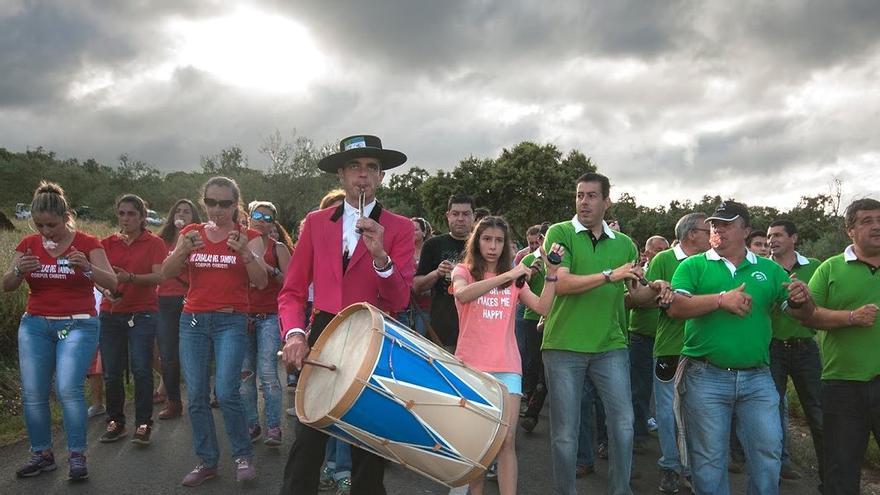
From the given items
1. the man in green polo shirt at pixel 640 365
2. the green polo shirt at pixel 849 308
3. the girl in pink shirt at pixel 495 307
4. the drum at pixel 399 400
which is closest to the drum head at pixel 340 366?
the drum at pixel 399 400

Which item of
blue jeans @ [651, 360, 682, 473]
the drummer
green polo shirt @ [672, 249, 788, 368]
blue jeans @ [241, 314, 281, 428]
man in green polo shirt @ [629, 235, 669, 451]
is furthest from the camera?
man in green polo shirt @ [629, 235, 669, 451]

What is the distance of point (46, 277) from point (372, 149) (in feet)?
10.4

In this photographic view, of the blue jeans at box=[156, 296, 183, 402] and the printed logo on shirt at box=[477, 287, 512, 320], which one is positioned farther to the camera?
A: the blue jeans at box=[156, 296, 183, 402]

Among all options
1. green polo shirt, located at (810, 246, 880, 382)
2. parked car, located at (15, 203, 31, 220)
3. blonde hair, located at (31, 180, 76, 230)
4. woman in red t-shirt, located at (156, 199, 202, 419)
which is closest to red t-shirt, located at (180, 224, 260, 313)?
blonde hair, located at (31, 180, 76, 230)

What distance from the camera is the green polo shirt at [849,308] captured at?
13.4ft

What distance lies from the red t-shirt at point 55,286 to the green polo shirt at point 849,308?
5.51 meters

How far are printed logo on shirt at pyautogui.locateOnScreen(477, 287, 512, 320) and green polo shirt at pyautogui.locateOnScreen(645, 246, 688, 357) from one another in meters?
1.71

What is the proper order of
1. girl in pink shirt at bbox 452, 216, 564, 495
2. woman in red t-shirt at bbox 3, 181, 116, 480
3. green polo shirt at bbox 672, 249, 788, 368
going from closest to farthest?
1. green polo shirt at bbox 672, 249, 788, 368
2. girl in pink shirt at bbox 452, 216, 564, 495
3. woman in red t-shirt at bbox 3, 181, 116, 480

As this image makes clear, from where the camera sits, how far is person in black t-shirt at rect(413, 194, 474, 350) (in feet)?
19.0

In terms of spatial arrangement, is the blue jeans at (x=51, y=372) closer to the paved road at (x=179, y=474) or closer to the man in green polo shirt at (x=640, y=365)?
the paved road at (x=179, y=474)

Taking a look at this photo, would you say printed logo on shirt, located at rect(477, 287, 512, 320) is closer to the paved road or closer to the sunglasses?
the paved road

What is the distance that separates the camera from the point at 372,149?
3578 mm

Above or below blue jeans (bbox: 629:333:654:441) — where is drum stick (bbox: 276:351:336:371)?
above

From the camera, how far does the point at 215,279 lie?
5020 millimetres
